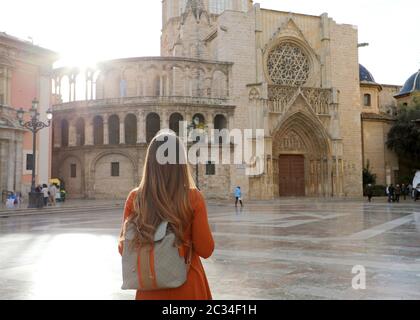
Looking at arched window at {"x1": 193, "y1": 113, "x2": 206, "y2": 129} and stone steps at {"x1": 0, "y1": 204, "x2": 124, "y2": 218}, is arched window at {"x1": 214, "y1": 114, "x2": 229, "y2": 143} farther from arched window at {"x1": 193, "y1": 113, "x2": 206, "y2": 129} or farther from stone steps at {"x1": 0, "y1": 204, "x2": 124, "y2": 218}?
stone steps at {"x1": 0, "y1": 204, "x2": 124, "y2": 218}

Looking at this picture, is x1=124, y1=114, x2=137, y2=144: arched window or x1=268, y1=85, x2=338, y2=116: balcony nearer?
x1=268, y1=85, x2=338, y2=116: balcony

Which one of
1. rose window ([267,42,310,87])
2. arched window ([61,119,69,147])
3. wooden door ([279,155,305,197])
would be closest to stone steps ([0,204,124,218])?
arched window ([61,119,69,147])

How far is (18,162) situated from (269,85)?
20.3 metres

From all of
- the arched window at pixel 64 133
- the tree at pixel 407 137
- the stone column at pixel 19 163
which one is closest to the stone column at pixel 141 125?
the arched window at pixel 64 133

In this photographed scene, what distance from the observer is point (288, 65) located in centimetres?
3847

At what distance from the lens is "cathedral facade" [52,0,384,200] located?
113 ft

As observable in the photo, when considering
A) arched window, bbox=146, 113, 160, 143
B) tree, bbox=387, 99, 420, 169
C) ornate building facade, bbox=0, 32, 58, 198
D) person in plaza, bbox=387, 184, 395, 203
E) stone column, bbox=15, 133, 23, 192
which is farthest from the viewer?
tree, bbox=387, 99, 420, 169

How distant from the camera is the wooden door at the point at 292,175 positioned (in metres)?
37.5

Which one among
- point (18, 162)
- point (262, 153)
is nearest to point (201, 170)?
point (262, 153)

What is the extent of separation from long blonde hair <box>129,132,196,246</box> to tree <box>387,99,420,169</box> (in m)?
43.7

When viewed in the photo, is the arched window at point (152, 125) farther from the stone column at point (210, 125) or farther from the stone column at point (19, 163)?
the stone column at point (19, 163)

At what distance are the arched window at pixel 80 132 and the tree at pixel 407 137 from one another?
30.1 m

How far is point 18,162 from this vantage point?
27594 millimetres
